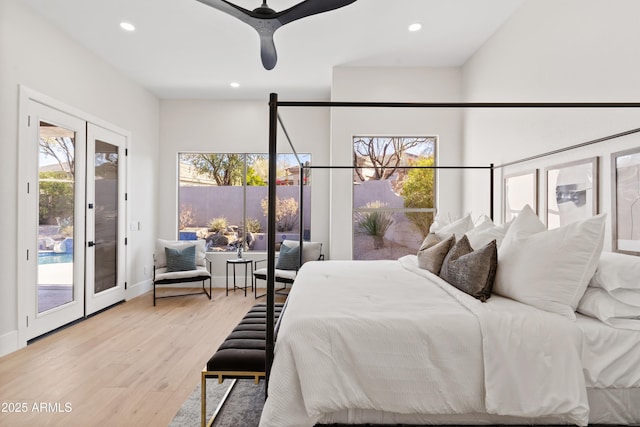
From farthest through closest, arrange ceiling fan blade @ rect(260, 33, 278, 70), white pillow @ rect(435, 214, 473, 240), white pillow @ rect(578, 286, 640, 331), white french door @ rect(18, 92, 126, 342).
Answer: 1. white french door @ rect(18, 92, 126, 342)
2. white pillow @ rect(435, 214, 473, 240)
3. ceiling fan blade @ rect(260, 33, 278, 70)
4. white pillow @ rect(578, 286, 640, 331)

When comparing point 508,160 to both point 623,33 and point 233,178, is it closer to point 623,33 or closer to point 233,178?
point 623,33

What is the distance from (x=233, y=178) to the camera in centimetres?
600

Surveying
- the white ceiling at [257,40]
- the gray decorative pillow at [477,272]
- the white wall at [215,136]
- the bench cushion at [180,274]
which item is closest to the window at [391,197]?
the white wall at [215,136]

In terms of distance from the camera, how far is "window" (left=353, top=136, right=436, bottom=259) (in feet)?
16.3

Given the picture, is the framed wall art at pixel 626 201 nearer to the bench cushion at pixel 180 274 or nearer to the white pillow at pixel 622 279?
the white pillow at pixel 622 279

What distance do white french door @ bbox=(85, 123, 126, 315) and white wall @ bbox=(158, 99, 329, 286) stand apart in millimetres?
1038

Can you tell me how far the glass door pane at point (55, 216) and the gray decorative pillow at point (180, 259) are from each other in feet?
4.54

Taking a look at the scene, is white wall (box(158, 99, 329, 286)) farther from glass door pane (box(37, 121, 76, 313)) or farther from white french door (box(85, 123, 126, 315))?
glass door pane (box(37, 121, 76, 313))

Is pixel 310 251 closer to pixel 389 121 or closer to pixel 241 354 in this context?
pixel 389 121

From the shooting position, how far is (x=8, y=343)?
3.03 meters

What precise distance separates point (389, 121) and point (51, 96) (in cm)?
390

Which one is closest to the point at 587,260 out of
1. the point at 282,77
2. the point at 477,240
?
the point at 477,240

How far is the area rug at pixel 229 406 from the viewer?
6.75 feet

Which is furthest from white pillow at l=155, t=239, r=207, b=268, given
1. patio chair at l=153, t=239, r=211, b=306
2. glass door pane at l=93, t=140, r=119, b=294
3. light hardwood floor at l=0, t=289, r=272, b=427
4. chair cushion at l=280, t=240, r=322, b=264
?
chair cushion at l=280, t=240, r=322, b=264
